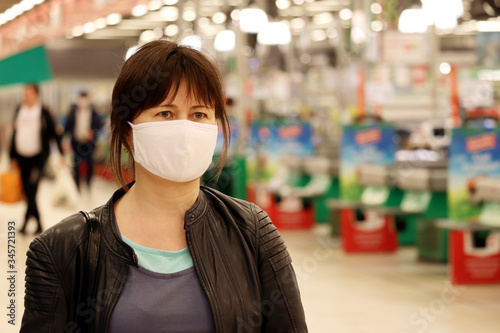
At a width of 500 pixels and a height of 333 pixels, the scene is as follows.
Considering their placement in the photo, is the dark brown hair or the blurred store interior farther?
the blurred store interior

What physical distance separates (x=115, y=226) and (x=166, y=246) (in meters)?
0.12

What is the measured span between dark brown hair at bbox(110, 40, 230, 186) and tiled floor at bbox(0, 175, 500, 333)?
3.50m

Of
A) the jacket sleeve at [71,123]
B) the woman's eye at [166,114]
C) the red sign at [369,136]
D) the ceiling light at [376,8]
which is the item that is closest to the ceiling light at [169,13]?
the jacket sleeve at [71,123]

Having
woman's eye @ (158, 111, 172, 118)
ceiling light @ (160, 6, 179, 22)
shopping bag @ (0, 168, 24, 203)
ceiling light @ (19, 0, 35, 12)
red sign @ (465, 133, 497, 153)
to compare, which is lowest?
shopping bag @ (0, 168, 24, 203)

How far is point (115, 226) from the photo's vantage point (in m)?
1.79

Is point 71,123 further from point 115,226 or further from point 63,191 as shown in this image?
point 115,226

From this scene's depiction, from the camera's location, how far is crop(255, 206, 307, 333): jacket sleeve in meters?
1.83

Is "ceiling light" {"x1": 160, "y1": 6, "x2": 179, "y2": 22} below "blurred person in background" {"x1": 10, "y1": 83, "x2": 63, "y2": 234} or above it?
above

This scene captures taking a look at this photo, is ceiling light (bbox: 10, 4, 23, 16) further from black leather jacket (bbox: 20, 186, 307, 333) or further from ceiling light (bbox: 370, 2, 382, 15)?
black leather jacket (bbox: 20, 186, 307, 333)

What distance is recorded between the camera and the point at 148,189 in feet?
6.10

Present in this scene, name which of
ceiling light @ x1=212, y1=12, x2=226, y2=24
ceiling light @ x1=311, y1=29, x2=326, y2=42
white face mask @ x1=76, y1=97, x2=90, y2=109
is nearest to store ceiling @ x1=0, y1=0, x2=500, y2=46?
ceiling light @ x1=212, y1=12, x2=226, y2=24

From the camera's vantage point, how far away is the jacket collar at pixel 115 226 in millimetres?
1741

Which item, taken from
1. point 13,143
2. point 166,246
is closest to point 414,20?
point 13,143

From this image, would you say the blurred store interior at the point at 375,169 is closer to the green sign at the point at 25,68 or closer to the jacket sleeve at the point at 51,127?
the green sign at the point at 25,68
